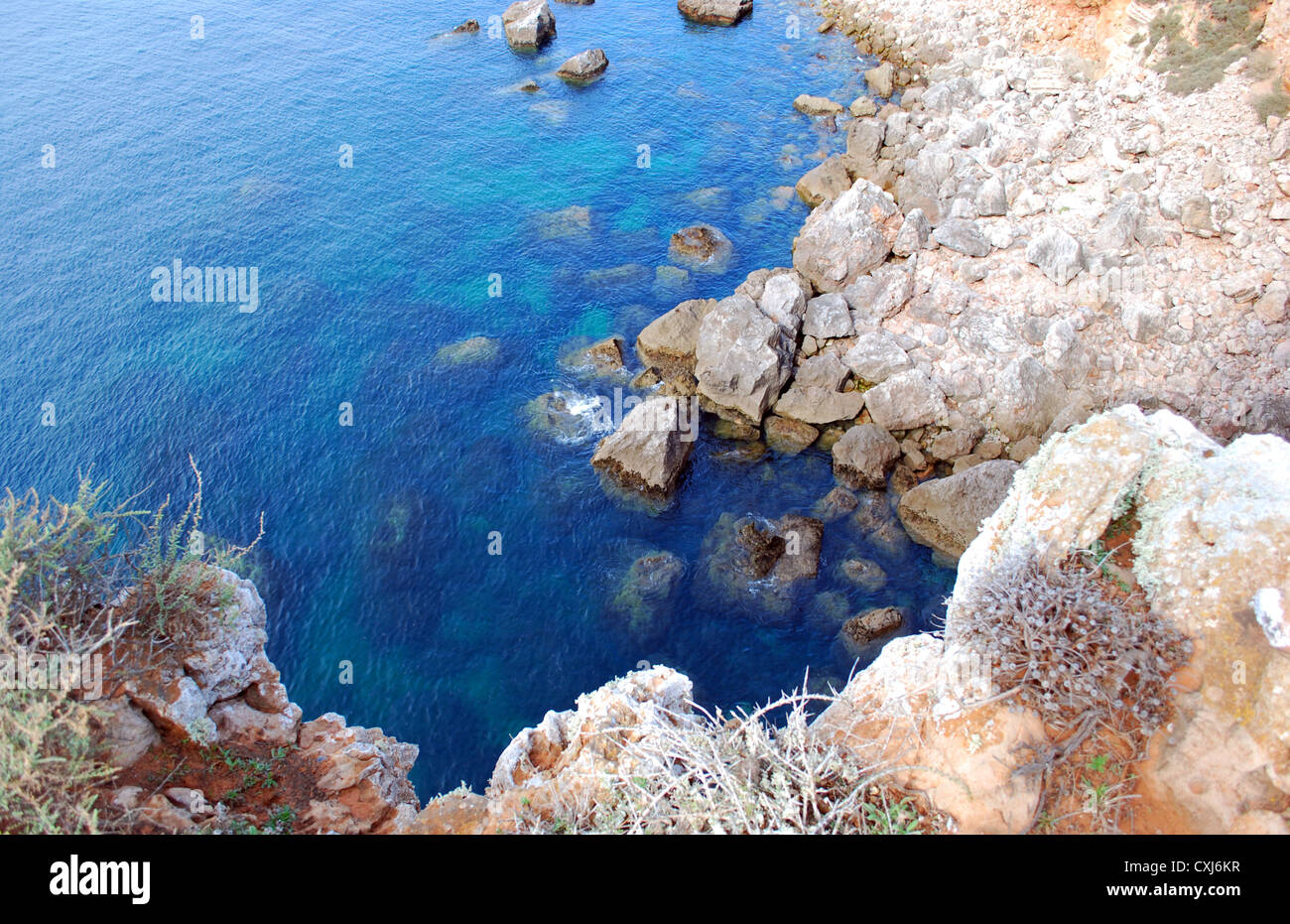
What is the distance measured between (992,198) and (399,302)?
113 feet

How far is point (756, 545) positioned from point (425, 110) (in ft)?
163

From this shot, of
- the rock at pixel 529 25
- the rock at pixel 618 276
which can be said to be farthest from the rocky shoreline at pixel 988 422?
the rock at pixel 529 25

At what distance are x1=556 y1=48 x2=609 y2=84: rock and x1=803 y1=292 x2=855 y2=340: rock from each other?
37.5m

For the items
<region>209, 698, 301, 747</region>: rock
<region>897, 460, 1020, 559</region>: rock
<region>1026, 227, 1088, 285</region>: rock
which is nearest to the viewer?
<region>209, 698, 301, 747</region>: rock

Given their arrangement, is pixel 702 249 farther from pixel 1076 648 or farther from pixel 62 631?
pixel 62 631

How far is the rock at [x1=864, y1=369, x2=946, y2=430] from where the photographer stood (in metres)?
37.9

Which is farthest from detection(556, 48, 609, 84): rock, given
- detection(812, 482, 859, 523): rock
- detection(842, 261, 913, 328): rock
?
detection(812, 482, 859, 523): rock

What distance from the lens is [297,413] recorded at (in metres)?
41.6

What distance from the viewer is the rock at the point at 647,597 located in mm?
32438

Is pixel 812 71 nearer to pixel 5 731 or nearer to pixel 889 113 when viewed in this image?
pixel 889 113

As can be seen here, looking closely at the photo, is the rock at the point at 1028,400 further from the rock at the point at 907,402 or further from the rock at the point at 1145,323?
the rock at the point at 1145,323

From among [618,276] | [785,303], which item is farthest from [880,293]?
[618,276]

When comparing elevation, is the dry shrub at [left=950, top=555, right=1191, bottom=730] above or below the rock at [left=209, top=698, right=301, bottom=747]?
above

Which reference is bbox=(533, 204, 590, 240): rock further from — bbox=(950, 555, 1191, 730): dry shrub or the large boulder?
bbox=(950, 555, 1191, 730): dry shrub
